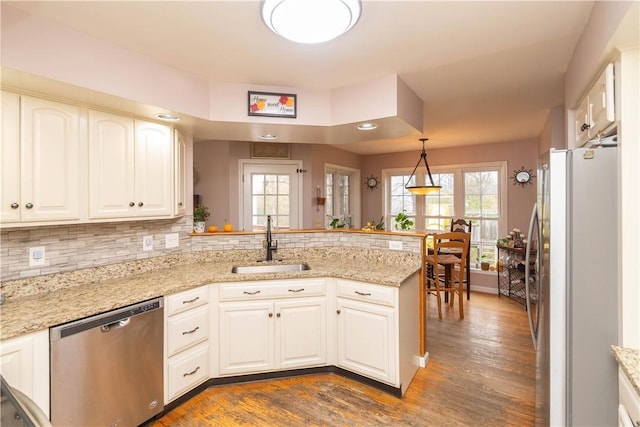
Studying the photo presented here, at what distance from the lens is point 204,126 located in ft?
8.81

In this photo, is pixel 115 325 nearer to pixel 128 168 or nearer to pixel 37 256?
pixel 37 256

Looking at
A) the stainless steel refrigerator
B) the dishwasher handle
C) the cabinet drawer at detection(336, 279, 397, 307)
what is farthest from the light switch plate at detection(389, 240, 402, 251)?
the dishwasher handle

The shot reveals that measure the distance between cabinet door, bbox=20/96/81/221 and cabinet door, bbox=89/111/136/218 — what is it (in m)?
0.08

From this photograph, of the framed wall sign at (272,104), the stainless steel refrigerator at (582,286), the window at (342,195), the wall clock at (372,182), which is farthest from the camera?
the wall clock at (372,182)

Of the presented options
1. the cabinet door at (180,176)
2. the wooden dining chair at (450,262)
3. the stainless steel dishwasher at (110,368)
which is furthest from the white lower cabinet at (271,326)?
the wooden dining chair at (450,262)

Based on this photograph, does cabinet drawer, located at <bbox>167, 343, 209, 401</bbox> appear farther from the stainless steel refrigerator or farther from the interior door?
the interior door

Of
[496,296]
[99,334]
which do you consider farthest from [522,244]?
[99,334]

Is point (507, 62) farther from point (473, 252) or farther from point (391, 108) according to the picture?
point (473, 252)

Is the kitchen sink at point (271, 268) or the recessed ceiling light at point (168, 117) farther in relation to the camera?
the kitchen sink at point (271, 268)

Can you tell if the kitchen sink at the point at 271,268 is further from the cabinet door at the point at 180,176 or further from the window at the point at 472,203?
the window at the point at 472,203

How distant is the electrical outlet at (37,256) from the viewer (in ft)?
6.43

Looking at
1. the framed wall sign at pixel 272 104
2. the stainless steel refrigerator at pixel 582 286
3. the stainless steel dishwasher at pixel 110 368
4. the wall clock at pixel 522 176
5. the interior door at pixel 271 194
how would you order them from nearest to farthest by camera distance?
1. the stainless steel refrigerator at pixel 582 286
2. the stainless steel dishwasher at pixel 110 368
3. the framed wall sign at pixel 272 104
4. the interior door at pixel 271 194
5. the wall clock at pixel 522 176

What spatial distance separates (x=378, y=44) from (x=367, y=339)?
2.10 meters

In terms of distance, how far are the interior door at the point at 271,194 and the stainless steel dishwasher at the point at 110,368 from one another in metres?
2.53
